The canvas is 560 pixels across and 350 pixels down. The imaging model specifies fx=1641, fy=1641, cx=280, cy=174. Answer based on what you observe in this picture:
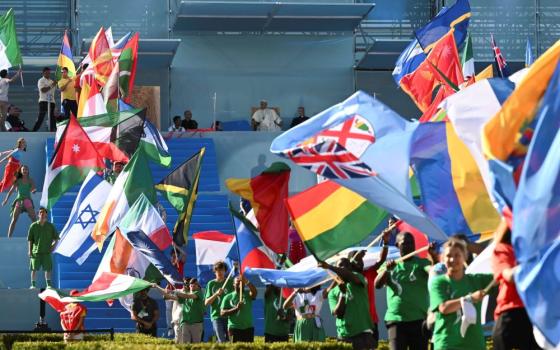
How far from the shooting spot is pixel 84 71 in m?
35.0

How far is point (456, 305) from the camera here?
47.2 ft

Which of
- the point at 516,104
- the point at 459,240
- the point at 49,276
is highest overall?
the point at 516,104

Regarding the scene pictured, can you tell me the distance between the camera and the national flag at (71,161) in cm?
2773

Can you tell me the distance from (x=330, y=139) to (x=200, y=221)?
55.9 feet

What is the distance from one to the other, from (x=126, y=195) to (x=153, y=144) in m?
5.58

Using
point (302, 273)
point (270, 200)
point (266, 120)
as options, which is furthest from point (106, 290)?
point (266, 120)

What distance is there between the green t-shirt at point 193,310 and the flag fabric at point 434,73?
686 centimetres

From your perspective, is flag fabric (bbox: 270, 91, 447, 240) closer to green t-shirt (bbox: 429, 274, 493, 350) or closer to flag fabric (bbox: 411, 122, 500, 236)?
flag fabric (bbox: 411, 122, 500, 236)

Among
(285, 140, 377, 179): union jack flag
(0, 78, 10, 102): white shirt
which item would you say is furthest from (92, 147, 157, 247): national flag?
(0, 78, 10, 102): white shirt

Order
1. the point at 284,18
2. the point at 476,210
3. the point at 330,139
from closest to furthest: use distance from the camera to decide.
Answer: the point at 476,210 → the point at 330,139 → the point at 284,18

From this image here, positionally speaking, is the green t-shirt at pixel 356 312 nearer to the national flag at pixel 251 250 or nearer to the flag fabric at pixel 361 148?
the flag fabric at pixel 361 148

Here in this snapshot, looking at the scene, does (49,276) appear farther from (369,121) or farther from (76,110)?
(369,121)

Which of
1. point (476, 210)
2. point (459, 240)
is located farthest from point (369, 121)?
point (459, 240)

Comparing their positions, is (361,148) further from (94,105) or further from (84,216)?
(94,105)
